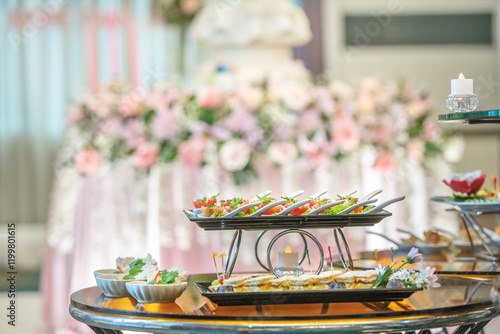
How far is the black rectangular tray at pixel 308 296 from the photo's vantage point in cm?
128

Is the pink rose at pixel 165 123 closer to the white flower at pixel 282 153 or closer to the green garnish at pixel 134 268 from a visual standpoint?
the white flower at pixel 282 153

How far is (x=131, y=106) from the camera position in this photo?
3117mm

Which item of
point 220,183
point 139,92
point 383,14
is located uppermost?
point 383,14

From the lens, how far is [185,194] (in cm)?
322

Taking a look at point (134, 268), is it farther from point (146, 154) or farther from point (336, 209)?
point (146, 154)

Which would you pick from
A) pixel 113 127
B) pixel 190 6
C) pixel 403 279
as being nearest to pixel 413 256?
pixel 403 279

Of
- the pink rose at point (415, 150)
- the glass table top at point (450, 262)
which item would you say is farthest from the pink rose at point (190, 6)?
the glass table top at point (450, 262)

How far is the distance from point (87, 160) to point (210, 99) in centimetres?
53

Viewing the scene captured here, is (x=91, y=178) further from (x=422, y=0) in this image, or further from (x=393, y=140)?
(x=422, y=0)

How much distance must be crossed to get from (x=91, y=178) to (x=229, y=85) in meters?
0.63

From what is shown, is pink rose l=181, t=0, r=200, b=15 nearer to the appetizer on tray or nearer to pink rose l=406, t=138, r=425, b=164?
pink rose l=406, t=138, r=425, b=164

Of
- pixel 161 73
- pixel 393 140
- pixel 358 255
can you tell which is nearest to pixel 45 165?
pixel 161 73

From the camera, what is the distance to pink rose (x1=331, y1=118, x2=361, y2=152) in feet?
10.2

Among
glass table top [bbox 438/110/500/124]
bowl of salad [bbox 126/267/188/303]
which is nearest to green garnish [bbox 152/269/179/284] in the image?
bowl of salad [bbox 126/267/188/303]
